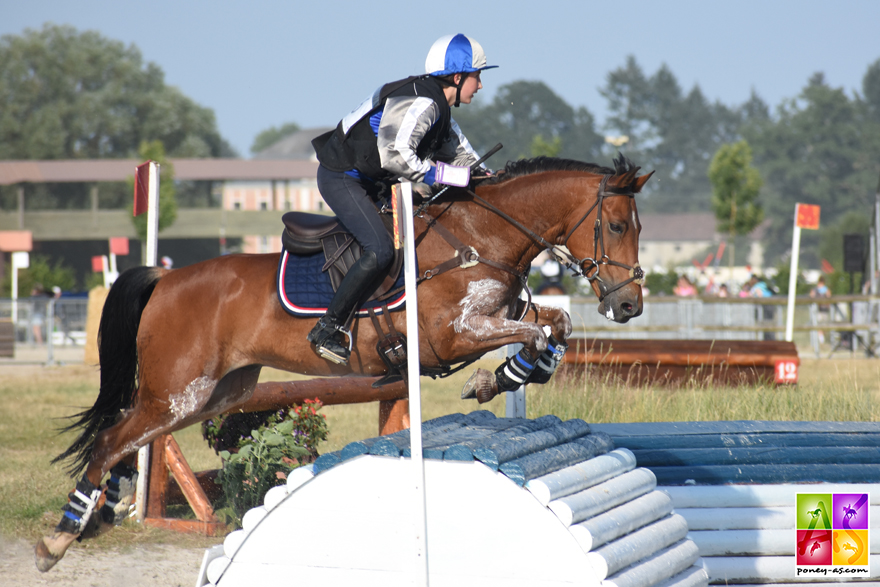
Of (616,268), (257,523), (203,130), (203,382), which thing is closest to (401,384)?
(203,382)

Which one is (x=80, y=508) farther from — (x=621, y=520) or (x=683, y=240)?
(x=683, y=240)

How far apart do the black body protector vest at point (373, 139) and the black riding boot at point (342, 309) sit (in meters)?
0.46

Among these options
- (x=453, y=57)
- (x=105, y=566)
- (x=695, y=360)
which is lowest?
(x=105, y=566)

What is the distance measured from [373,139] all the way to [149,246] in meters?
2.22

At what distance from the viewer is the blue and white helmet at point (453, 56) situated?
3.98m

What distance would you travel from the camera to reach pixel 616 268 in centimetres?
405

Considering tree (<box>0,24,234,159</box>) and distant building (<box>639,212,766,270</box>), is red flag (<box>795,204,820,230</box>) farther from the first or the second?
distant building (<box>639,212,766,270</box>)

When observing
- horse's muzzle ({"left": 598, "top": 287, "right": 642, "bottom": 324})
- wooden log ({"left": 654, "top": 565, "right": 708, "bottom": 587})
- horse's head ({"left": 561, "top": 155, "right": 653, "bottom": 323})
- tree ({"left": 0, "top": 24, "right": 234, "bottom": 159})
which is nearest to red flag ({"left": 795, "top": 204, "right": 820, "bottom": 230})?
horse's head ({"left": 561, "top": 155, "right": 653, "bottom": 323})

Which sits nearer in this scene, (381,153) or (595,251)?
(381,153)

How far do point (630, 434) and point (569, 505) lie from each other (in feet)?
5.59

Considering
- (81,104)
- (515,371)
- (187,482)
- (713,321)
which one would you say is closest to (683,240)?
(81,104)

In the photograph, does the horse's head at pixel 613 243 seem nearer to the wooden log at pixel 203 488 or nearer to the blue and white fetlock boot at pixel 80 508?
the blue and white fetlock boot at pixel 80 508

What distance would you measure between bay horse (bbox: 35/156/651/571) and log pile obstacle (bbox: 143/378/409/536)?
69cm

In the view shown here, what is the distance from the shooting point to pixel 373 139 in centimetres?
411
